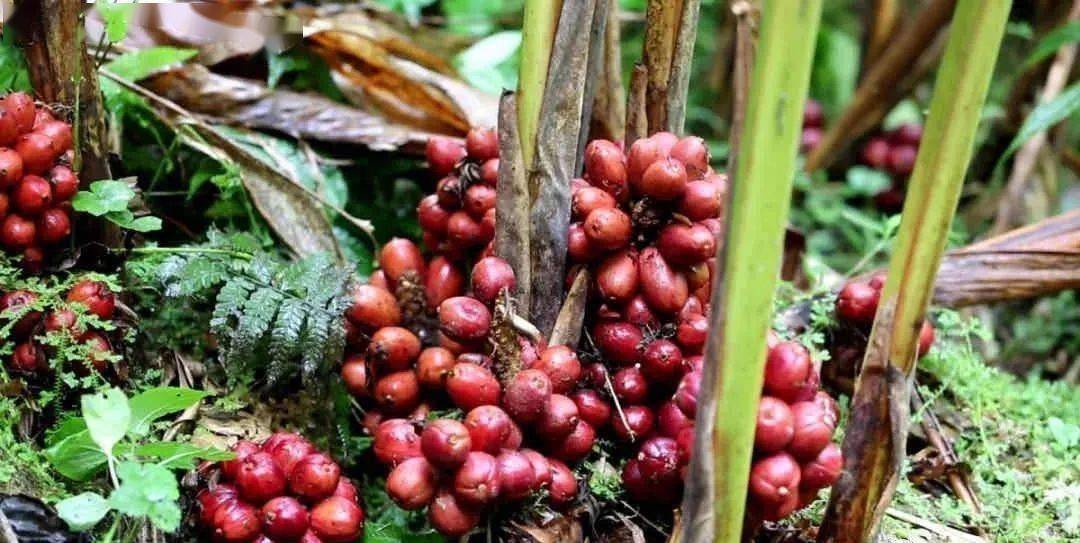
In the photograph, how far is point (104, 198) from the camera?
62.9 inches

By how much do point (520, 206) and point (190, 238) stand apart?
0.82 m

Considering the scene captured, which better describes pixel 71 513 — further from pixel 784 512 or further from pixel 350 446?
pixel 784 512

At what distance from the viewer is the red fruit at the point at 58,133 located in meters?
1.52

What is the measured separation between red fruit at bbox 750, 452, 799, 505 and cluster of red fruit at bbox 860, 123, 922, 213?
2.31 metres

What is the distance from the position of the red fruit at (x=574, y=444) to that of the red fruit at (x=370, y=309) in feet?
1.26

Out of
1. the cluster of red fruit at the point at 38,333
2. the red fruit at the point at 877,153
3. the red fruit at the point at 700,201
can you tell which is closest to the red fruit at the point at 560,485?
the red fruit at the point at 700,201

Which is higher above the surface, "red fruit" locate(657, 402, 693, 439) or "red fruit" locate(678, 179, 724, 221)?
"red fruit" locate(678, 179, 724, 221)

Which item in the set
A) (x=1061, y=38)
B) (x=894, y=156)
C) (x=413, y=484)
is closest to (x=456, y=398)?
(x=413, y=484)

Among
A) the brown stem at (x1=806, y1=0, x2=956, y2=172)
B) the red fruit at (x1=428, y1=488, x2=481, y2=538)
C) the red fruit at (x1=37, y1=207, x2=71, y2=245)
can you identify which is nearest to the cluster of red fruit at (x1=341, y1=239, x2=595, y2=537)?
the red fruit at (x1=428, y1=488, x2=481, y2=538)

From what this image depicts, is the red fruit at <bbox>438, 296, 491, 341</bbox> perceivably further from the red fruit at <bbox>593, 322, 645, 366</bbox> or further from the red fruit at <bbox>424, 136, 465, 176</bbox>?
the red fruit at <bbox>424, 136, 465, 176</bbox>

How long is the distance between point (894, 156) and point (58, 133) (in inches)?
106

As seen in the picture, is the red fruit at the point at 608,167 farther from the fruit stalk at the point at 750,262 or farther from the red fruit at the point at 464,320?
the fruit stalk at the point at 750,262

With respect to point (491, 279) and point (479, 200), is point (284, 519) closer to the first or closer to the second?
point (491, 279)

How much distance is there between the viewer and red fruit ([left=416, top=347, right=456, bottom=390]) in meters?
1.53
